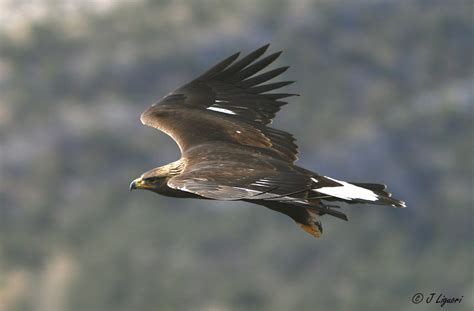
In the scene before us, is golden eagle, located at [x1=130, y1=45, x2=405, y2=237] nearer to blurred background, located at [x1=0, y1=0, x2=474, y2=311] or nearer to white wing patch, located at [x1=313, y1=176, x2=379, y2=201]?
white wing patch, located at [x1=313, y1=176, x2=379, y2=201]

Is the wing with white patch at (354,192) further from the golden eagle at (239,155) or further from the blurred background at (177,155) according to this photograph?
the blurred background at (177,155)

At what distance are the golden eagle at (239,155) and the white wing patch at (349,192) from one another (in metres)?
0.01

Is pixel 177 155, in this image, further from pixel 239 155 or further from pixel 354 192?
pixel 354 192

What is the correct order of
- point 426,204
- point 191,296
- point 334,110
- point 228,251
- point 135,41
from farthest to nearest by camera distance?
1. point 135,41
2. point 334,110
3. point 426,204
4. point 228,251
5. point 191,296

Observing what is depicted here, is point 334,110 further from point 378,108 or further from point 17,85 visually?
point 17,85

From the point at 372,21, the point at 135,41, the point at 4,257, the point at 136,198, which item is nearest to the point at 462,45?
the point at 372,21

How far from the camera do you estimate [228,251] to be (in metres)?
66.1

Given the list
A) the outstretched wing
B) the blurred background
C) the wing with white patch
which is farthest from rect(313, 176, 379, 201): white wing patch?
the blurred background

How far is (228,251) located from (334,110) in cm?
1315

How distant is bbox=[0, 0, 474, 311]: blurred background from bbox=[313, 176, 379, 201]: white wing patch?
44.5 meters

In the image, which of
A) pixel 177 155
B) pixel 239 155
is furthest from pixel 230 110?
pixel 177 155

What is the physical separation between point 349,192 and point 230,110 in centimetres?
316

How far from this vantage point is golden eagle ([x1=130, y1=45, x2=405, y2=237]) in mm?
14102

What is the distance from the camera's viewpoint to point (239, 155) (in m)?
15.7
